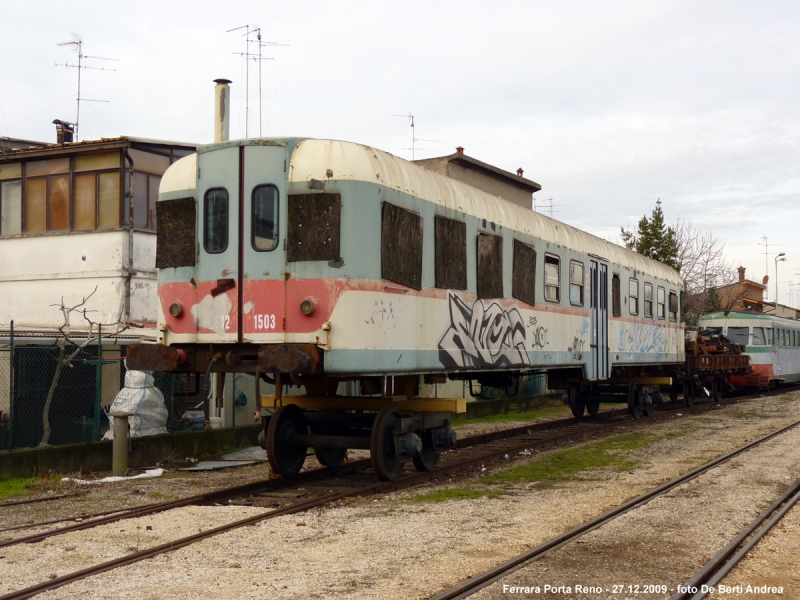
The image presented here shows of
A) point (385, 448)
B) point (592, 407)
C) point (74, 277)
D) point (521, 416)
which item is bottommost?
point (521, 416)

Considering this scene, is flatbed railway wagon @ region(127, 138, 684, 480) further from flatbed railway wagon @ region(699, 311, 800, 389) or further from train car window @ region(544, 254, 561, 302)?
flatbed railway wagon @ region(699, 311, 800, 389)

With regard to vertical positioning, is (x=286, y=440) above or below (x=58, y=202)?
below

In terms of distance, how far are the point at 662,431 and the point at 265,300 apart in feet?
33.7

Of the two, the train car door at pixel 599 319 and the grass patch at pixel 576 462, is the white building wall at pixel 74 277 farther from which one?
the grass patch at pixel 576 462

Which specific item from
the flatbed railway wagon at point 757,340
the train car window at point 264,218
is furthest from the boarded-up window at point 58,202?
the flatbed railway wagon at point 757,340

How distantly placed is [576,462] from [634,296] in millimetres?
7165

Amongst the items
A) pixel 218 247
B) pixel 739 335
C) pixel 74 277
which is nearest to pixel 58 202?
pixel 74 277

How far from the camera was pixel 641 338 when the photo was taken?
18.5 m

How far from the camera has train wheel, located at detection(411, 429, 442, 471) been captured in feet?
35.3

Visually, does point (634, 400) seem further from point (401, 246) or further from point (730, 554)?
point (730, 554)

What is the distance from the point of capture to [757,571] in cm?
595

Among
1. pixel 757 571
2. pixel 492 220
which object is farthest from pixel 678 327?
pixel 757 571

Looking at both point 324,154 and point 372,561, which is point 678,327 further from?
point 372,561

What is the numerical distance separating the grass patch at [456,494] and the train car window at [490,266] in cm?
285
